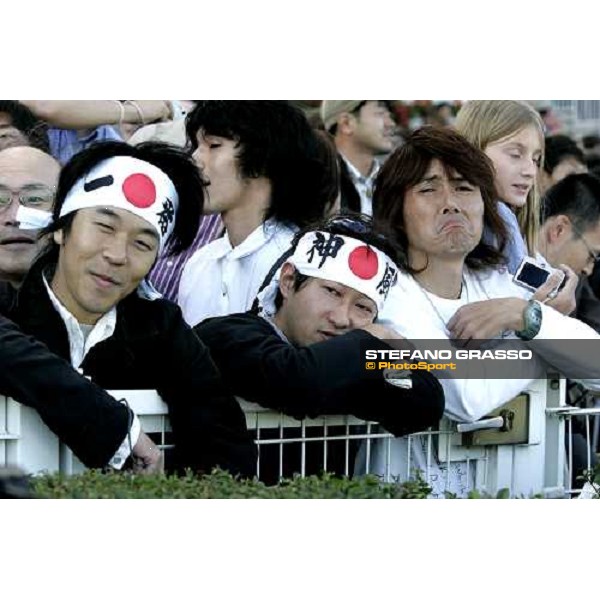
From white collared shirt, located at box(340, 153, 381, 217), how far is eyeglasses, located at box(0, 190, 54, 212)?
125cm

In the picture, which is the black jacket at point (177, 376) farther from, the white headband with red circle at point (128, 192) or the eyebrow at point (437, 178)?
the eyebrow at point (437, 178)

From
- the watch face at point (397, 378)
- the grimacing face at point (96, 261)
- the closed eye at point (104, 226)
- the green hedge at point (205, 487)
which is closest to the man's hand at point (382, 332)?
the watch face at point (397, 378)

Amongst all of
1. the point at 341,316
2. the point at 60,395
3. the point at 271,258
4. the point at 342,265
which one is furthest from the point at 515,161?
the point at 60,395

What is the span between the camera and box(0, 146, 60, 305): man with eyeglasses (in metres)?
7.07

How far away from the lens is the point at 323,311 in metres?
7.23

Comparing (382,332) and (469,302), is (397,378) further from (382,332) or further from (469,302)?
(469,302)

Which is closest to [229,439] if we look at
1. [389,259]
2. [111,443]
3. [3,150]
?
[111,443]

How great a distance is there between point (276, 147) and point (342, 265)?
1.85ft

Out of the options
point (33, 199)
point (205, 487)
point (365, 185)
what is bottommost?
point (205, 487)

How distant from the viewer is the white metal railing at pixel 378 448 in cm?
701

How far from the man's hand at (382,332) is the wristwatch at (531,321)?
0.53m

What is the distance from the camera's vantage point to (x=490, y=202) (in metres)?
7.42

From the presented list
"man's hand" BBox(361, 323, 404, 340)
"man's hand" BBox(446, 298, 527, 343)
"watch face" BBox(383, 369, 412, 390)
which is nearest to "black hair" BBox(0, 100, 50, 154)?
"man's hand" BBox(361, 323, 404, 340)

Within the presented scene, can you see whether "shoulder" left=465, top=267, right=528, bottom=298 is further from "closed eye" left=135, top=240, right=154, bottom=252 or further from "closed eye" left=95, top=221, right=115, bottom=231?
"closed eye" left=95, top=221, right=115, bottom=231
